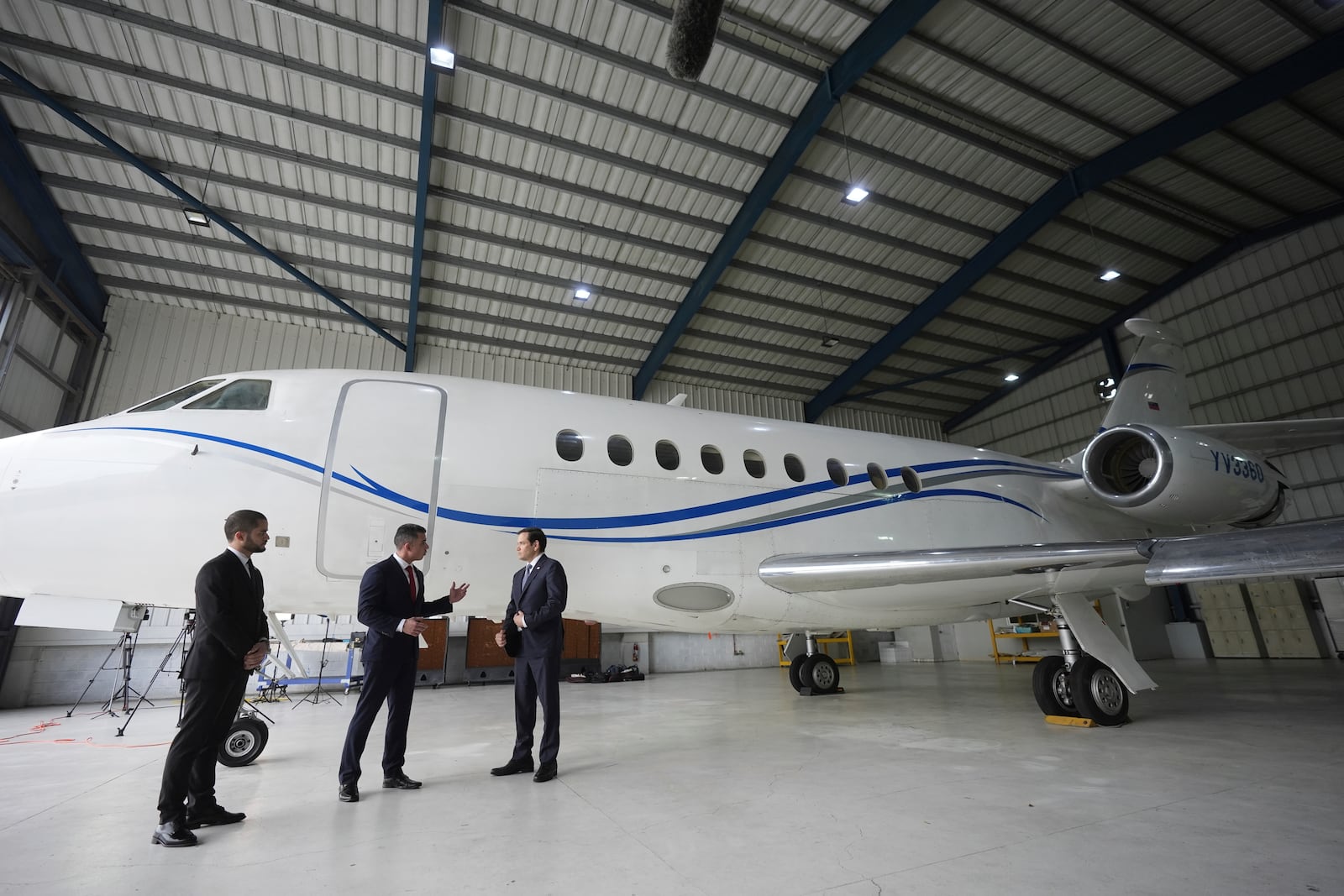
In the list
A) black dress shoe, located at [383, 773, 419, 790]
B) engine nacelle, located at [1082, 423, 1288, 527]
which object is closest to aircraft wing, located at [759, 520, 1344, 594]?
engine nacelle, located at [1082, 423, 1288, 527]

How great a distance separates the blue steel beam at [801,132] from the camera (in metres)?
11.2

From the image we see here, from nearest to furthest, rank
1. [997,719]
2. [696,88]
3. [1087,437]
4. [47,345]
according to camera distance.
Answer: [997,719] → [696,88] → [47,345] → [1087,437]

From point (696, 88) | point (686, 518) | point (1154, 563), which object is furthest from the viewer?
point (696, 88)

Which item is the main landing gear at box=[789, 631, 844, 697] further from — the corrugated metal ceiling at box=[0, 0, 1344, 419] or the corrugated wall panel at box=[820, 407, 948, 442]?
the corrugated wall panel at box=[820, 407, 948, 442]

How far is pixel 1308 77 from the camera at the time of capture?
503 inches

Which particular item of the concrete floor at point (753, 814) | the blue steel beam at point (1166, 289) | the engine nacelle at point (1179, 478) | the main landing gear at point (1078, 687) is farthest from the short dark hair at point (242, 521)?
the blue steel beam at point (1166, 289)

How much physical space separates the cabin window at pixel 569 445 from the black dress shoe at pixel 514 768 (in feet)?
8.60

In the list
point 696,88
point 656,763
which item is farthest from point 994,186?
point 656,763

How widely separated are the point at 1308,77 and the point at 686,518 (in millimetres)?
16823

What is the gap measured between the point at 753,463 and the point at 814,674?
619cm

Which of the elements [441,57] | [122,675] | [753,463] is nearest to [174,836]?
[753,463]

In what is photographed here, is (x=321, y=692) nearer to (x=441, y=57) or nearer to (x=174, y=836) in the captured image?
(x=174, y=836)

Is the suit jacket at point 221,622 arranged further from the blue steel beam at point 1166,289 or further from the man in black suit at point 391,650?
the blue steel beam at point 1166,289

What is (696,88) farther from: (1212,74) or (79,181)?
(79,181)
